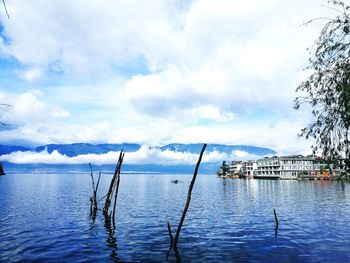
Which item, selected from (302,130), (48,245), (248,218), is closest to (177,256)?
(48,245)

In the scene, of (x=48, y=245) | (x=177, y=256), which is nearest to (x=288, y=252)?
(x=177, y=256)

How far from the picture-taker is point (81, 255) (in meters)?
24.2

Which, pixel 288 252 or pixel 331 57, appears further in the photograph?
pixel 288 252

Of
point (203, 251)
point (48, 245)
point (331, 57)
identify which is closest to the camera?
point (331, 57)

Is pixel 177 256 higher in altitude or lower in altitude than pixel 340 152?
lower

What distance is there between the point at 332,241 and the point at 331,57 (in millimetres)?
20943

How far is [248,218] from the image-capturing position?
4500cm

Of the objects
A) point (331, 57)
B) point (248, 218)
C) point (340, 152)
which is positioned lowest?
point (248, 218)

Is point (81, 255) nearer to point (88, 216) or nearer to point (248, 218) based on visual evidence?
point (88, 216)

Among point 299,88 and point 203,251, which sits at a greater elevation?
point 299,88

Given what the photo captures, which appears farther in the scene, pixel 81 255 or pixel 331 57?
pixel 81 255

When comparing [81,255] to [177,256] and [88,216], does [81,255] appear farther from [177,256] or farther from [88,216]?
[88,216]

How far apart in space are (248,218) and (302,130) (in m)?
32.3

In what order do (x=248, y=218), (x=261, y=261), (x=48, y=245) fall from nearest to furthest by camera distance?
(x=261, y=261) → (x=48, y=245) → (x=248, y=218)
